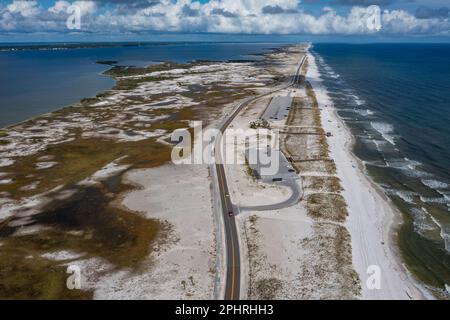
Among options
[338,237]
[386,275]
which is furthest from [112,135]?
[386,275]

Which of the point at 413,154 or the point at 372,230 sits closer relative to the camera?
the point at 372,230

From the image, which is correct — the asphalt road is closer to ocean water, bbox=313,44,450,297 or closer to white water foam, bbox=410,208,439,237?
ocean water, bbox=313,44,450,297

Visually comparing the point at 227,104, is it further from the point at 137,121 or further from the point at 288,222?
the point at 288,222

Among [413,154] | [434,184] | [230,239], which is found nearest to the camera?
[230,239]

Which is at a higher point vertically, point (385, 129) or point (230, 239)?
point (385, 129)

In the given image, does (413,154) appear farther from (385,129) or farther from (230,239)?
(230,239)

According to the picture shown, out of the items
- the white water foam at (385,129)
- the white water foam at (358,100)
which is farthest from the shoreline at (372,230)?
the white water foam at (358,100)

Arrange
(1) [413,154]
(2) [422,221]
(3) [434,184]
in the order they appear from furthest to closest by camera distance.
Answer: (1) [413,154]
(3) [434,184]
(2) [422,221]

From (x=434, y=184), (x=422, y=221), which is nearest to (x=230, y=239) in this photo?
(x=422, y=221)
